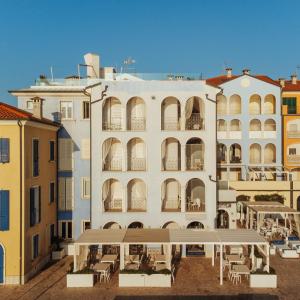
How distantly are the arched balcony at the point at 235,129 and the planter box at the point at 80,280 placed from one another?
2986cm

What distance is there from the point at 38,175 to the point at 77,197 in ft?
17.9

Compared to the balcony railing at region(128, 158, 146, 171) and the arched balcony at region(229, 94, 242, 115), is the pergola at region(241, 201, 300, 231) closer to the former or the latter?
the balcony railing at region(128, 158, 146, 171)

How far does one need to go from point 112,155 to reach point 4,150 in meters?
9.74

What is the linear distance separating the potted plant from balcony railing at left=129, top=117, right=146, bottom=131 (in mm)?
10797

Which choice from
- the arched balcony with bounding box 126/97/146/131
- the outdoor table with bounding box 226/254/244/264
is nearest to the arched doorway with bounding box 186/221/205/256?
the outdoor table with bounding box 226/254/244/264

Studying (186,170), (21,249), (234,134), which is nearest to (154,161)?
(186,170)

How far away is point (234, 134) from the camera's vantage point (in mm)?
49094

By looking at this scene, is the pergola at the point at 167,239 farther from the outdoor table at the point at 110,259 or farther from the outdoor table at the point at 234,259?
the outdoor table at the point at 110,259

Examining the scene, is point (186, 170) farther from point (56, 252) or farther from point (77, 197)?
point (56, 252)

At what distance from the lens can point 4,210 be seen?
24.6 metres

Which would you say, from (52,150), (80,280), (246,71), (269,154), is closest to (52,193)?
(52,150)

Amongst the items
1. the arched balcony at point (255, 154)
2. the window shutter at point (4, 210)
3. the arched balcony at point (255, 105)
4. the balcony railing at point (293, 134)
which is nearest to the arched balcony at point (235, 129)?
the arched balcony at point (255, 105)

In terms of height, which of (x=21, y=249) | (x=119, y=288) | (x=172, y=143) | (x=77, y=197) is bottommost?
(x=119, y=288)

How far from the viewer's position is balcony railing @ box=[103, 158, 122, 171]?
103ft
